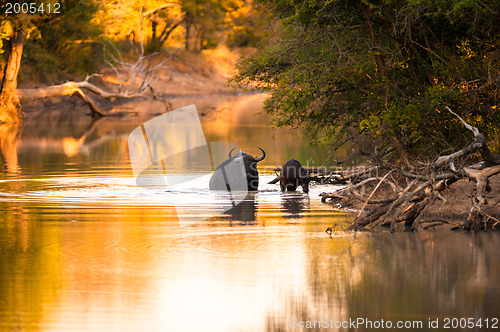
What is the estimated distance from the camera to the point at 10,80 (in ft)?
149

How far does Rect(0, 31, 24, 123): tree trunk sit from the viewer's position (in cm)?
4538

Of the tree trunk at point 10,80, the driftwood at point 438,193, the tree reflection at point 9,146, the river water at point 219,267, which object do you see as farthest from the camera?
the tree trunk at point 10,80

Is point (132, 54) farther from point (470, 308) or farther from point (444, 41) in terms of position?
point (470, 308)

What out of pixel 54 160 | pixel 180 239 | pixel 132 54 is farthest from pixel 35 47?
pixel 180 239

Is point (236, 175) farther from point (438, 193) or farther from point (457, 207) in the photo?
point (438, 193)

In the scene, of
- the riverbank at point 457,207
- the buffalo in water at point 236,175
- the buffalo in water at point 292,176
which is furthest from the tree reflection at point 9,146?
the riverbank at point 457,207

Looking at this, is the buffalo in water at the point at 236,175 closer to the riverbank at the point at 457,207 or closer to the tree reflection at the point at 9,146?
the riverbank at the point at 457,207

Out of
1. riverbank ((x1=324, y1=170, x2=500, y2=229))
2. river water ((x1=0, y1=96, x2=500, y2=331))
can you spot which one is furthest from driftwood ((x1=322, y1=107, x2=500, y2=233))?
river water ((x1=0, y1=96, x2=500, y2=331))

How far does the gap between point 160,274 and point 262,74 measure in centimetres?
844

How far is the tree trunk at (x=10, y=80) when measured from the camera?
45.4 m

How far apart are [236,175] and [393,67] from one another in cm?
458

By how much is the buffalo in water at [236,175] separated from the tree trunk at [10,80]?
95.0 feet

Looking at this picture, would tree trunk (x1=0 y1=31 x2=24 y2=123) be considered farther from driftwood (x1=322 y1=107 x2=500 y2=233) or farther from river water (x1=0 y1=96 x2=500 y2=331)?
driftwood (x1=322 y1=107 x2=500 y2=233)

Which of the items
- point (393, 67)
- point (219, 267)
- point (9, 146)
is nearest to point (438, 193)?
point (393, 67)
